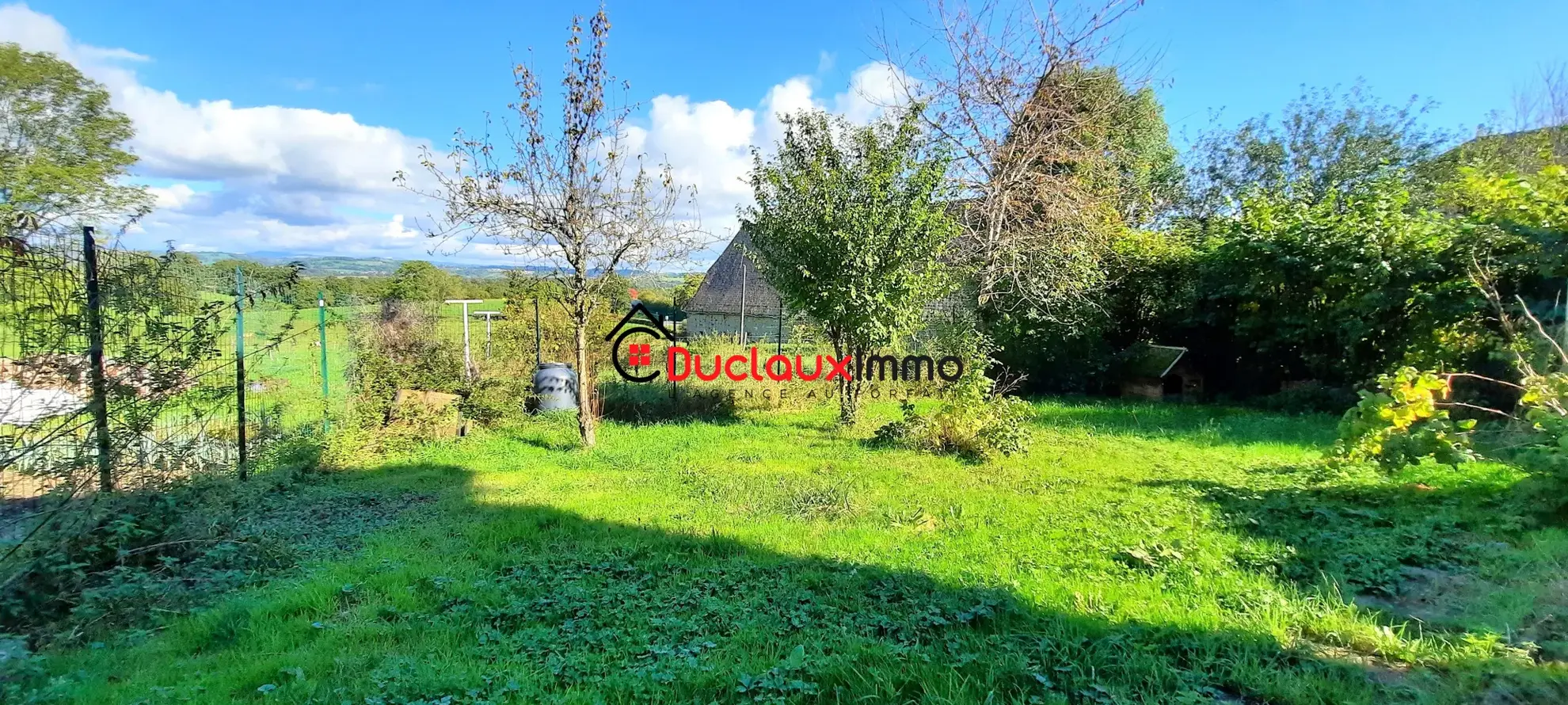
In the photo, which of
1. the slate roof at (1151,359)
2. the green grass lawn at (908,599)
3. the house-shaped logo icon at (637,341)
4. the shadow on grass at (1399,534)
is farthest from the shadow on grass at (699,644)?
the slate roof at (1151,359)

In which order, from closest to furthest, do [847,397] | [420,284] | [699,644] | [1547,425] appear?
[699,644] < [1547,425] < [847,397] < [420,284]

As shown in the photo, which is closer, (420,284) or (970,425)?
(970,425)

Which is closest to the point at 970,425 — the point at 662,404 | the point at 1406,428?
the point at 1406,428

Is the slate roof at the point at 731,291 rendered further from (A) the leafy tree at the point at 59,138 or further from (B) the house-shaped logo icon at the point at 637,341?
(A) the leafy tree at the point at 59,138

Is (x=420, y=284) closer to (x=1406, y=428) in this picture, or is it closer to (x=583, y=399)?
(x=583, y=399)

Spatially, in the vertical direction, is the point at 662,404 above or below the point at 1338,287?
below

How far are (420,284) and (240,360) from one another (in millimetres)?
5666

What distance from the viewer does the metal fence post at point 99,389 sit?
3.58 metres

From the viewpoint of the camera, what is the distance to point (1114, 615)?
117 inches

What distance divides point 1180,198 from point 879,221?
19415 millimetres

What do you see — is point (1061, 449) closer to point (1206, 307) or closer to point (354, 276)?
point (1206, 307)

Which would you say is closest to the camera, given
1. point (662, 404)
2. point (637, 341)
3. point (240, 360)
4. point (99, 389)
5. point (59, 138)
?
point (99, 389)

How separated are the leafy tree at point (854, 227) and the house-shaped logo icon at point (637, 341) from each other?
245cm

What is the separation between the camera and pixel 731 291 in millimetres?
22812
